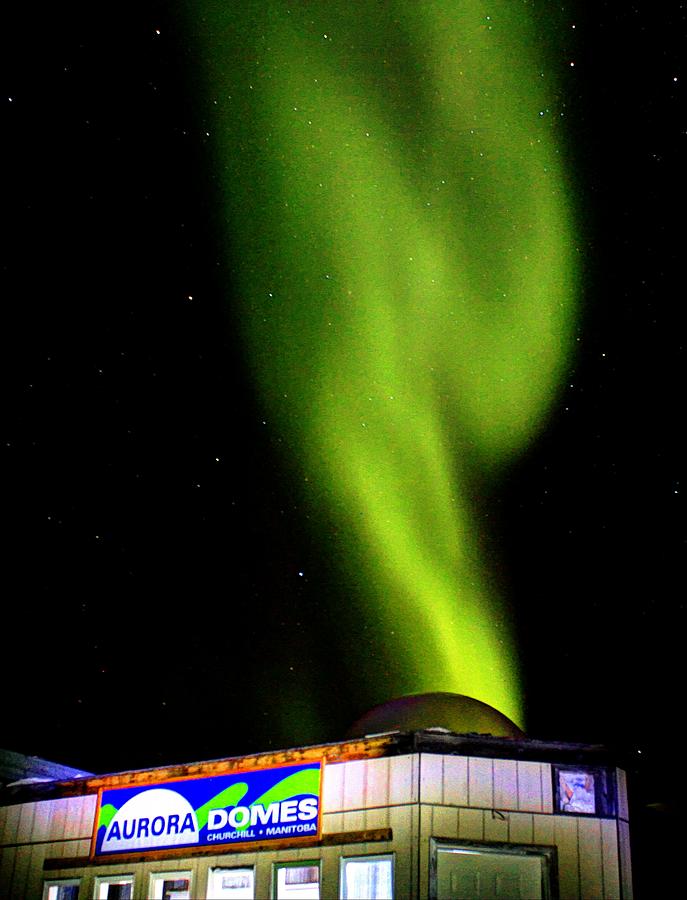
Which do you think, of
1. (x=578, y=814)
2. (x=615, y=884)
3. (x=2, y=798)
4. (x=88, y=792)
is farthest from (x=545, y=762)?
(x=2, y=798)

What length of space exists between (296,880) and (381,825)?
194 centimetres

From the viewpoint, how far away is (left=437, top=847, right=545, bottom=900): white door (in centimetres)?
1414

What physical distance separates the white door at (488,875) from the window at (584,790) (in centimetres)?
95

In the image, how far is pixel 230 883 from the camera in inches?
622

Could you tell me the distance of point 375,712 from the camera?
1811 centimetres

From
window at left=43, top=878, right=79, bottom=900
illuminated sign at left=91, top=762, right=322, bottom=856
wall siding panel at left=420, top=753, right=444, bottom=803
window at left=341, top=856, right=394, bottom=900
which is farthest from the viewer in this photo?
window at left=43, top=878, right=79, bottom=900

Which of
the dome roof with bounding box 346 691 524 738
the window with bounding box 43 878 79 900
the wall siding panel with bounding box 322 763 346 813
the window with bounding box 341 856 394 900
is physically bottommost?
the window with bounding box 43 878 79 900

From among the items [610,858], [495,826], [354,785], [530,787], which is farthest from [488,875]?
[354,785]

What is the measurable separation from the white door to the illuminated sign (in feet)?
7.38

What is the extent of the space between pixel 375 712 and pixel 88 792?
18.8 ft

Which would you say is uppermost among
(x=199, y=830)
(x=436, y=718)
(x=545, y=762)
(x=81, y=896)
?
(x=436, y=718)

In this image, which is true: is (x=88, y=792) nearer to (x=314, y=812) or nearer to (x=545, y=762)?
(x=314, y=812)

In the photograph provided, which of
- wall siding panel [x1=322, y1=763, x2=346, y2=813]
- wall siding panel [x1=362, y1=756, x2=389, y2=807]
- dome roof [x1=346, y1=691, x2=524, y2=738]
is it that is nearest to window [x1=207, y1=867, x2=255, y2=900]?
A: wall siding panel [x1=322, y1=763, x2=346, y2=813]

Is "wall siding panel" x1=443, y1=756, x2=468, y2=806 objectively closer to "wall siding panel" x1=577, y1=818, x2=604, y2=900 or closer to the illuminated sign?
"wall siding panel" x1=577, y1=818, x2=604, y2=900
